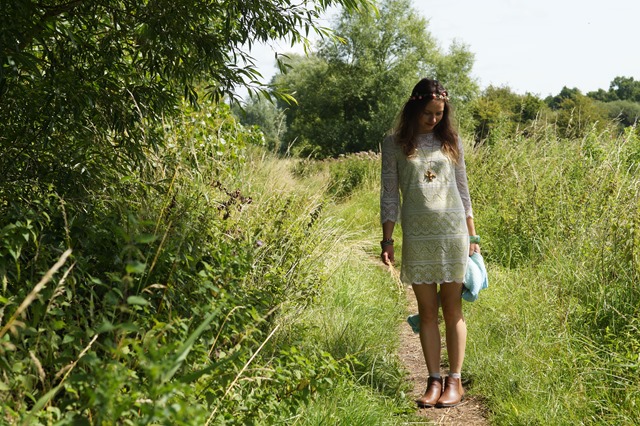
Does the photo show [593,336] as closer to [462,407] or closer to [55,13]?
[462,407]

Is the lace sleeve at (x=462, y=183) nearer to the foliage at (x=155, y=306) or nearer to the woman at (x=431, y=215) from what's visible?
the woman at (x=431, y=215)

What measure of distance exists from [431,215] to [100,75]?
222 centimetres

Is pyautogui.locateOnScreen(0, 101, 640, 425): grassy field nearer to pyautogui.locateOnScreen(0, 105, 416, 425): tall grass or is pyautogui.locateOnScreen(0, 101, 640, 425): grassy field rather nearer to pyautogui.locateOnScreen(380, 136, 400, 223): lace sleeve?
pyautogui.locateOnScreen(0, 105, 416, 425): tall grass

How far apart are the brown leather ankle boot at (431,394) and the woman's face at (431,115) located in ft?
5.29

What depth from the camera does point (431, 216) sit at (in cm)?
430

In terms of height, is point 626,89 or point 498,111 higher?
point 626,89

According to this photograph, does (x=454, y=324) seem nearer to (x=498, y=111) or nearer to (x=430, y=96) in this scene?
(x=430, y=96)

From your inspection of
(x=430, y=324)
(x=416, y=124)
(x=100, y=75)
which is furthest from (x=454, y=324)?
(x=100, y=75)

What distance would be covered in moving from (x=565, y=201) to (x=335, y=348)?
325 cm

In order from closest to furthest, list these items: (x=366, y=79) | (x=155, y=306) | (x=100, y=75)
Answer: (x=155, y=306) → (x=100, y=75) → (x=366, y=79)

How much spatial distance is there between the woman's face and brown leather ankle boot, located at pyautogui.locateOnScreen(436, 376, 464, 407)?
1.62 metres

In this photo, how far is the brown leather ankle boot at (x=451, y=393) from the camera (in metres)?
4.32

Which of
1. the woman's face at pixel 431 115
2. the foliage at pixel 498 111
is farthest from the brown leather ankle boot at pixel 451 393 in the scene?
the foliage at pixel 498 111

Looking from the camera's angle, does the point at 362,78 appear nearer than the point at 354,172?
No
